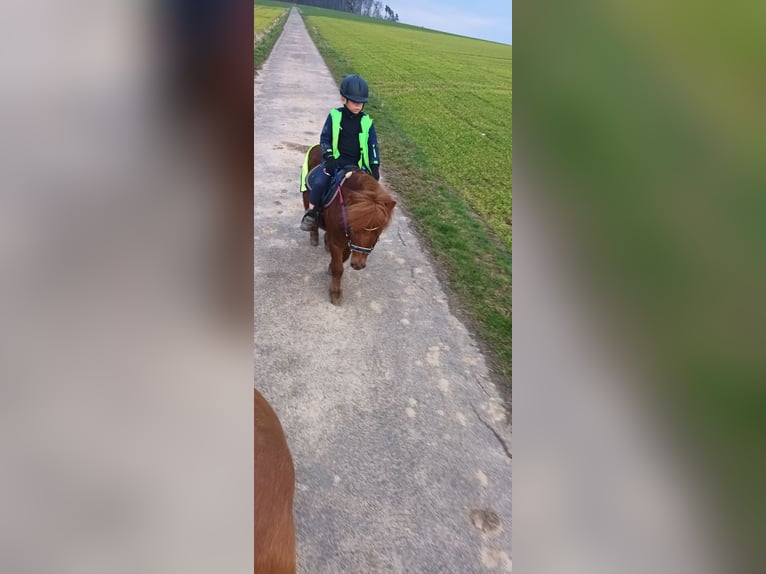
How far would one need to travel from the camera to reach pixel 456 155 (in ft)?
29.8

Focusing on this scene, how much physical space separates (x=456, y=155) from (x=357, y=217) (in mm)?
6178

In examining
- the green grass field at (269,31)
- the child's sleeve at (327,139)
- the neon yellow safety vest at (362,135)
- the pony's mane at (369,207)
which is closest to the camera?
the pony's mane at (369,207)

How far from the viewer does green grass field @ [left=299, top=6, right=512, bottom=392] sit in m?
4.20

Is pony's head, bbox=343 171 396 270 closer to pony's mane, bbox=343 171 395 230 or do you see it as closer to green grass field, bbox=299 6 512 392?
pony's mane, bbox=343 171 395 230

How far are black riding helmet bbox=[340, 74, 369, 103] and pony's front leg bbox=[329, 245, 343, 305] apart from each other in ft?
3.83

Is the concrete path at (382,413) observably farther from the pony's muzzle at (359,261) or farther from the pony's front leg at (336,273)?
the pony's muzzle at (359,261)

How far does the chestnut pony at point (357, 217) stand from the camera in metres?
3.46
